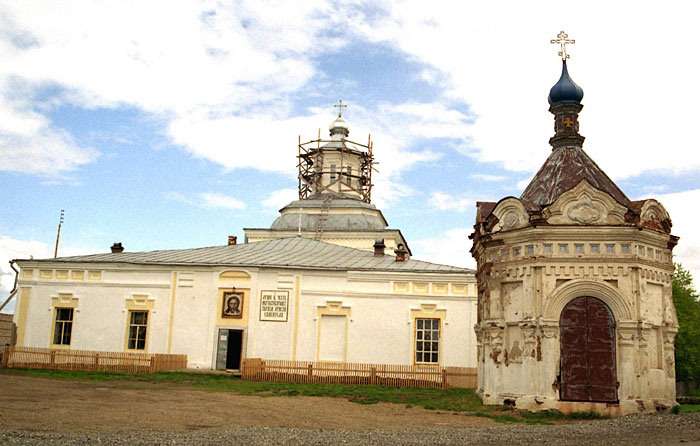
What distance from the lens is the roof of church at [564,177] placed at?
1510 centimetres

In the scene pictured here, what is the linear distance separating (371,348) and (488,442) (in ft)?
41.7

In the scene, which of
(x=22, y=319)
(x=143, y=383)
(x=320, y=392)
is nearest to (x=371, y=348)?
(x=320, y=392)

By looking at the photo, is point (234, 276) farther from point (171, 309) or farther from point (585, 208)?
point (585, 208)

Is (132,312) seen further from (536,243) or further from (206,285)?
(536,243)

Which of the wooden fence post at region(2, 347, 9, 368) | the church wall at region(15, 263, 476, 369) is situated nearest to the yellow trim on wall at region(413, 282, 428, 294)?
the church wall at region(15, 263, 476, 369)

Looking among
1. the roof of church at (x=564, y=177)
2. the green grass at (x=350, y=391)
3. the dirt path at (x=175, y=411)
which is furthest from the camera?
the roof of church at (x=564, y=177)

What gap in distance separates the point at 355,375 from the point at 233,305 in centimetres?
500

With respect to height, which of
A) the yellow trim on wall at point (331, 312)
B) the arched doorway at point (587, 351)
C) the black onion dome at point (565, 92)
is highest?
the black onion dome at point (565, 92)

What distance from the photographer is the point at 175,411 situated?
41.2ft

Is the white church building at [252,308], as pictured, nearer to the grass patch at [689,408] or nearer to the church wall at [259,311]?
the church wall at [259,311]

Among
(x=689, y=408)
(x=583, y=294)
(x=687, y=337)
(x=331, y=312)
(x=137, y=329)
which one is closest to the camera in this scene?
(x=583, y=294)

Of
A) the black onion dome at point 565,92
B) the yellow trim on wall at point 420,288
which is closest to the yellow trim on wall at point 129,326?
the yellow trim on wall at point 420,288

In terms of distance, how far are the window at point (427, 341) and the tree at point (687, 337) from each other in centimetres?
1167

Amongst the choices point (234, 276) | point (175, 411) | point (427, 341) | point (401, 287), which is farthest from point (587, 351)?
point (234, 276)
